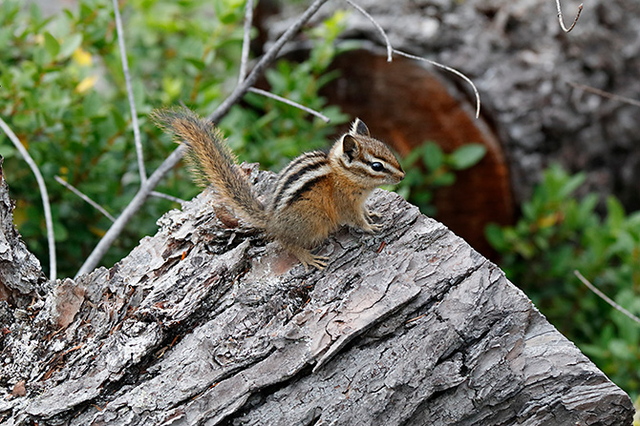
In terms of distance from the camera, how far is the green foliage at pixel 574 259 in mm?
3889

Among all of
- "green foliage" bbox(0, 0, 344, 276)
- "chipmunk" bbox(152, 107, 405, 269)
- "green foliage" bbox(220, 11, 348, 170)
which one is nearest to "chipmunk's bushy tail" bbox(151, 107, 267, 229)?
"chipmunk" bbox(152, 107, 405, 269)

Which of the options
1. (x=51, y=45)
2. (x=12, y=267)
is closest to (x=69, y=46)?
(x=51, y=45)

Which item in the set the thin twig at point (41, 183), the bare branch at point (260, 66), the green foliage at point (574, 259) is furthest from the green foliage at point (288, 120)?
the green foliage at point (574, 259)

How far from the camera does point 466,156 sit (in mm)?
4160

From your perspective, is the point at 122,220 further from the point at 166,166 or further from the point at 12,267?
the point at 12,267

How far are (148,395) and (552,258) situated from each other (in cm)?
313

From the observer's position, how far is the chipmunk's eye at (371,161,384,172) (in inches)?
105

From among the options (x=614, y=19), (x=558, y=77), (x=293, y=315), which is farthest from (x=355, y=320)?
(x=614, y=19)

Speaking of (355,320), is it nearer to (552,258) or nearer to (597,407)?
(597,407)

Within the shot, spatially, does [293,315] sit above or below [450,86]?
below

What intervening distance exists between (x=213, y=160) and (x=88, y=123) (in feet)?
4.10

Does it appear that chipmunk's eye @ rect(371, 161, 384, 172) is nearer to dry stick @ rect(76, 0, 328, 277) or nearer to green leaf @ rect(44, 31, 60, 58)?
dry stick @ rect(76, 0, 328, 277)

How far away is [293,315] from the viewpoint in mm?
2119

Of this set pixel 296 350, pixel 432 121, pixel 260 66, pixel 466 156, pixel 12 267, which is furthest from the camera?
pixel 432 121
